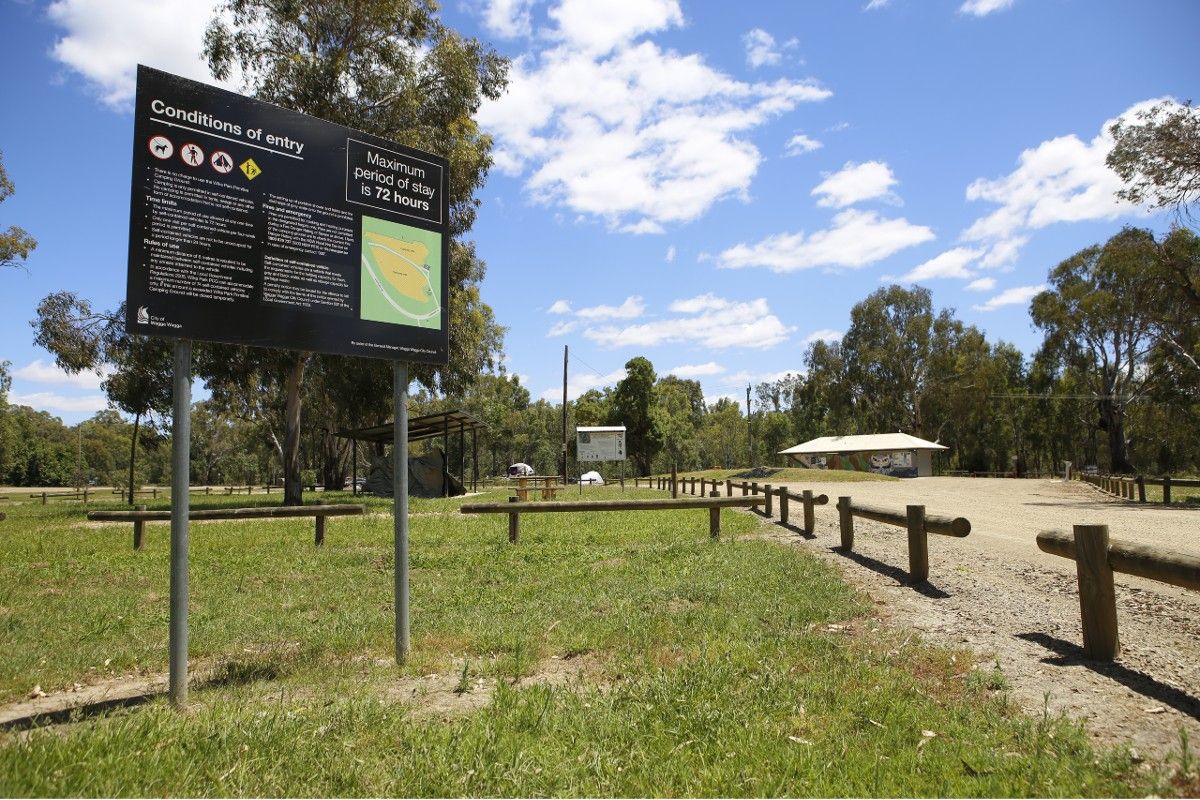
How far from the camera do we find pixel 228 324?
14.1 ft

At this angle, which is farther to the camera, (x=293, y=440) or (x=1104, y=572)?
(x=293, y=440)

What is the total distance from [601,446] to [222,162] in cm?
2554

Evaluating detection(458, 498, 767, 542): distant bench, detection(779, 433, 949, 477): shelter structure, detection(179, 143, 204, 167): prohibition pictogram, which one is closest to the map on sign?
detection(179, 143, 204, 167): prohibition pictogram

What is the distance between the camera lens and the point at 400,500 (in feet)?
17.5

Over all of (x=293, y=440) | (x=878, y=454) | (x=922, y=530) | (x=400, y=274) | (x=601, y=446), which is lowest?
(x=922, y=530)

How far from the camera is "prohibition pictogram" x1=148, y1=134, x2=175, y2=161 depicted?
409 centimetres

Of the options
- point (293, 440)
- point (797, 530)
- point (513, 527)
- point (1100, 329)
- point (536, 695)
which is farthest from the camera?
point (1100, 329)

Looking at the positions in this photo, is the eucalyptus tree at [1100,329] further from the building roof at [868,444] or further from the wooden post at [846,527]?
the wooden post at [846,527]

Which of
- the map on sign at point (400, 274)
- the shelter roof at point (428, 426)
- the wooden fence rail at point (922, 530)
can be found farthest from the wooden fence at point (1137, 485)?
the map on sign at point (400, 274)

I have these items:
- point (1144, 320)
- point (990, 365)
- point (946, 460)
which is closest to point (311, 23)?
point (1144, 320)

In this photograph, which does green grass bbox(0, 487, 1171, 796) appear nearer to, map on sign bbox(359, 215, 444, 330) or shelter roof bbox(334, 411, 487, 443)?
map on sign bbox(359, 215, 444, 330)

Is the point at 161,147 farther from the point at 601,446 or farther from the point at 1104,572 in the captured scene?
the point at 601,446

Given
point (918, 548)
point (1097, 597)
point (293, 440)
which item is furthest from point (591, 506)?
point (293, 440)

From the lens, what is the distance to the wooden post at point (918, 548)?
752 cm
